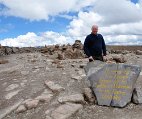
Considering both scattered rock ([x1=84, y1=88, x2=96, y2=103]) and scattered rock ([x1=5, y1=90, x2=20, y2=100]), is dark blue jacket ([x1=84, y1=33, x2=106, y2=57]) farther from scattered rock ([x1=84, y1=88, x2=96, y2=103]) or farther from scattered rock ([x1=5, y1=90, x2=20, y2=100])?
scattered rock ([x1=5, y1=90, x2=20, y2=100])

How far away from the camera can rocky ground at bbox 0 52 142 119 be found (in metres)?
10.1

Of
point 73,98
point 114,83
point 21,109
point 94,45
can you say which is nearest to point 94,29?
point 94,45

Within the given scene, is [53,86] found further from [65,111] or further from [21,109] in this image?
[65,111]

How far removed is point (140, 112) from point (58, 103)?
8.23ft

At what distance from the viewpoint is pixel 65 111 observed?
1019 centimetres

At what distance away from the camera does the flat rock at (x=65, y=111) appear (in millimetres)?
9934

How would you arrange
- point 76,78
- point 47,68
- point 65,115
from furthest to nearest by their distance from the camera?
1. point 47,68
2. point 76,78
3. point 65,115

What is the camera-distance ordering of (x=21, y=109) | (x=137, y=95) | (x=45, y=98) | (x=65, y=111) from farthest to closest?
(x=45, y=98) < (x=137, y=95) < (x=21, y=109) < (x=65, y=111)

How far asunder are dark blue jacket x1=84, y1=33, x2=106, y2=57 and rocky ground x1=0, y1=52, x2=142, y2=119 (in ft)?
3.37

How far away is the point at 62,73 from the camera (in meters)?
14.1

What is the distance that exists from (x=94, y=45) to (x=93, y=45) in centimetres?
4

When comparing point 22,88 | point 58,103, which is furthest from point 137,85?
point 22,88

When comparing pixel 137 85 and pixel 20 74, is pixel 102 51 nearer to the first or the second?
pixel 137 85

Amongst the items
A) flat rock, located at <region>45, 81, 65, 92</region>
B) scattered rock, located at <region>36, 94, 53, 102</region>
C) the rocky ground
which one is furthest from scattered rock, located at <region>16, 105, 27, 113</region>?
flat rock, located at <region>45, 81, 65, 92</region>
